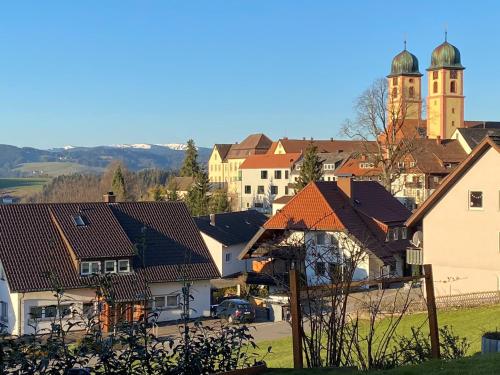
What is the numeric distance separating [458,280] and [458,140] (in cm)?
6366

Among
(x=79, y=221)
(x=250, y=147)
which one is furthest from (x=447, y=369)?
(x=250, y=147)

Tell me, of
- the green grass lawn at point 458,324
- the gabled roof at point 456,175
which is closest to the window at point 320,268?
the green grass lawn at point 458,324

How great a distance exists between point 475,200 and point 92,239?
17.4 metres

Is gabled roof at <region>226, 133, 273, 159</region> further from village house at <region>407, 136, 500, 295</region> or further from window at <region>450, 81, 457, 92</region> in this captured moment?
village house at <region>407, 136, 500, 295</region>

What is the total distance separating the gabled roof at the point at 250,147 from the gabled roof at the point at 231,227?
268ft

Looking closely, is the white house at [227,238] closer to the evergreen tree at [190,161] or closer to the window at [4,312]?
the window at [4,312]

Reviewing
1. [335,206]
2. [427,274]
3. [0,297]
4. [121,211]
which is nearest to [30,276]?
[0,297]

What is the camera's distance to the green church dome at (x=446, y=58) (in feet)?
412

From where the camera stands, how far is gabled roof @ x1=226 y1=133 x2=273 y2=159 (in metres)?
136

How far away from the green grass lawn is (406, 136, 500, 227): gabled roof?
601cm

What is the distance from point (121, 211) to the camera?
120 ft

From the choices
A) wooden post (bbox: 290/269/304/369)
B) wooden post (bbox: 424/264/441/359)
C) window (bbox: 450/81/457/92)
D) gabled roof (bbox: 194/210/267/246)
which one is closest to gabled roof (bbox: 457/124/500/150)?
window (bbox: 450/81/457/92)

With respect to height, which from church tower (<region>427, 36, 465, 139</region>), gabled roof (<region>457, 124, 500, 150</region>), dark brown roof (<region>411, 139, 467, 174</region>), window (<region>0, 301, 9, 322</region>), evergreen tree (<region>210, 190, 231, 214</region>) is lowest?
window (<region>0, 301, 9, 322</region>)

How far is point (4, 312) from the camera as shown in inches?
1214
